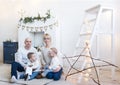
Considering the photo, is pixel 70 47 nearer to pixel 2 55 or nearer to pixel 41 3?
pixel 41 3

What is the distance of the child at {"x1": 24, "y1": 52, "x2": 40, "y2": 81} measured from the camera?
3.24 m

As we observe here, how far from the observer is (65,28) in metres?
5.05

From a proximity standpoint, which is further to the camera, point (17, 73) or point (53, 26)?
point (53, 26)

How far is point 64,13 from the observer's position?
5055 mm

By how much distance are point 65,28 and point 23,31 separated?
1.18 meters

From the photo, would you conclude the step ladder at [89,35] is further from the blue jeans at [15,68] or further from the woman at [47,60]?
the blue jeans at [15,68]

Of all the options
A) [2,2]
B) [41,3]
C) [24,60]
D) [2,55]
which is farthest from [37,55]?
[2,2]

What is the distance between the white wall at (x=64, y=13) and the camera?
4684mm

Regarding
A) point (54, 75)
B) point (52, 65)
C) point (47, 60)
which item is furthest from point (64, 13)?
point (54, 75)

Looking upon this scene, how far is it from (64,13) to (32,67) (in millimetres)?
2236

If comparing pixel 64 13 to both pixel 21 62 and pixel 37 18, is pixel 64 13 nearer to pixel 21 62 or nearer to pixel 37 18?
pixel 37 18

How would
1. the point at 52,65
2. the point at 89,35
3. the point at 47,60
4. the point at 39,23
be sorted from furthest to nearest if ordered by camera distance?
the point at 39,23 < the point at 47,60 < the point at 52,65 < the point at 89,35

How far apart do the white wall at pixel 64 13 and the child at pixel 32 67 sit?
69.1 inches

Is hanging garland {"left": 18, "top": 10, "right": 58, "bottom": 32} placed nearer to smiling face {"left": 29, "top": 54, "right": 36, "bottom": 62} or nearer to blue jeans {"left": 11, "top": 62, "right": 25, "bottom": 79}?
smiling face {"left": 29, "top": 54, "right": 36, "bottom": 62}
